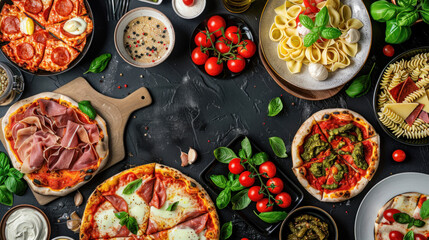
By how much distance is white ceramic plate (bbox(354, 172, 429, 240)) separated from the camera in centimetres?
459

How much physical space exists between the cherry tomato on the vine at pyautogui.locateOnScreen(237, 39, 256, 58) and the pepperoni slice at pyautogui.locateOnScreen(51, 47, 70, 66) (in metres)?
2.29

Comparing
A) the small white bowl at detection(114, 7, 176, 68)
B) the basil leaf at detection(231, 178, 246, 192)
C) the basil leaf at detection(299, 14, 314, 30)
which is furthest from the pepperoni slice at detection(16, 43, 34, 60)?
the basil leaf at detection(299, 14, 314, 30)

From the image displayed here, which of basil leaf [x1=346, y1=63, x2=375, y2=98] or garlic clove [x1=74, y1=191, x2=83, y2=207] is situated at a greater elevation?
basil leaf [x1=346, y1=63, x2=375, y2=98]

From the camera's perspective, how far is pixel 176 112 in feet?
16.1

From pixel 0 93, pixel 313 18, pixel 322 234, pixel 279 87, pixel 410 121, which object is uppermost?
pixel 313 18

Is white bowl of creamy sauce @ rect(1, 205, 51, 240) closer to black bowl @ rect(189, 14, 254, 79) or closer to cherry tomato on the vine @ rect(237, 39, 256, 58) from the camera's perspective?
black bowl @ rect(189, 14, 254, 79)

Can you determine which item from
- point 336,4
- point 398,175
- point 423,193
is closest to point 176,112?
point 336,4

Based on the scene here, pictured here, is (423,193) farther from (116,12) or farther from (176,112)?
(116,12)

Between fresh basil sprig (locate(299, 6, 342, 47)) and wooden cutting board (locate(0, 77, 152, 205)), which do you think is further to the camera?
wooden cutting board (locate(0, 77, 152, 205))

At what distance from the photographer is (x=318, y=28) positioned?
4133 millimetres

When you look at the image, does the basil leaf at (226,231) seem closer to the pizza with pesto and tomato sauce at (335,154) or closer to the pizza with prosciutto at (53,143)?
the pizza with pesto and tomato sauce at (335,154)

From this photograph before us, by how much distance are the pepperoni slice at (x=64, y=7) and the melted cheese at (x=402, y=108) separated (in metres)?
4.32

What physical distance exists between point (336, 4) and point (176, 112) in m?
2.41

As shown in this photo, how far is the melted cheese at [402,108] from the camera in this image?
4.55m
